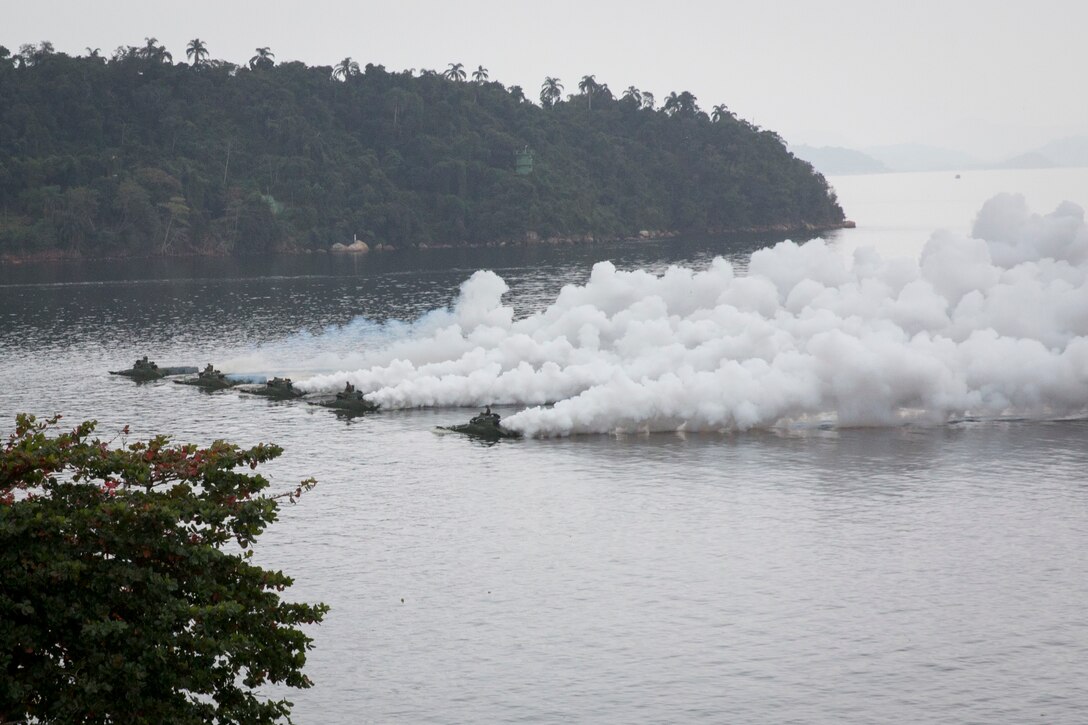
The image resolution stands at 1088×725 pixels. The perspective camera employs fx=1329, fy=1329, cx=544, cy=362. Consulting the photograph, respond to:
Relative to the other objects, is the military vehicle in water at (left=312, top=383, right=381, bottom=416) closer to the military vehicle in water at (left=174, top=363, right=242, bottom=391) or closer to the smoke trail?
the smoke trail

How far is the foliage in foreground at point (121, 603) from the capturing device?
28.3 metres

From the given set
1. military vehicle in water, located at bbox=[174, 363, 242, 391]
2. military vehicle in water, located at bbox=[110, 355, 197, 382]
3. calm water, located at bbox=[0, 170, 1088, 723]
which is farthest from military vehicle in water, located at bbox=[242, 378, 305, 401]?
military vehicle in water, located at bbox=[110, 355, 197, 382]

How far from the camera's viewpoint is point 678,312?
102188 mm

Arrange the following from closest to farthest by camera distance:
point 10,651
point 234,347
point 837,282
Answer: point 10,651, point 837,282, point 234,347

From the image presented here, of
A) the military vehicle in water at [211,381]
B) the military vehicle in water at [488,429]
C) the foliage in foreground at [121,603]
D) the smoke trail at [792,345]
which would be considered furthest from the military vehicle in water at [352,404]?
the foliage in foreground at [121,603]

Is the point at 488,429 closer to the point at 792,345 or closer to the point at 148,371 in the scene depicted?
the point at 792,345

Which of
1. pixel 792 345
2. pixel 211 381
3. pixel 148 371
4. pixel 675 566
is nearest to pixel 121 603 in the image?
pixel 675 566

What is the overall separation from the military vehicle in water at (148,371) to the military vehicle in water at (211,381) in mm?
3672

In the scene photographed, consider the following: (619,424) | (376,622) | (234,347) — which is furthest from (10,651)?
(234,347)

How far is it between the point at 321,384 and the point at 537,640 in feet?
175

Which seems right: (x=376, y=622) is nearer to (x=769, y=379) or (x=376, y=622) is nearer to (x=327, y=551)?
(x=327, y=551)

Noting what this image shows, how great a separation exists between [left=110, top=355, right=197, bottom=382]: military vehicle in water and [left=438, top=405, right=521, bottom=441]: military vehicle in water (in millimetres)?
35432

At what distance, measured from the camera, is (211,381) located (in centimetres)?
10350

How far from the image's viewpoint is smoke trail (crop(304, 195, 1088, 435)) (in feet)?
278
